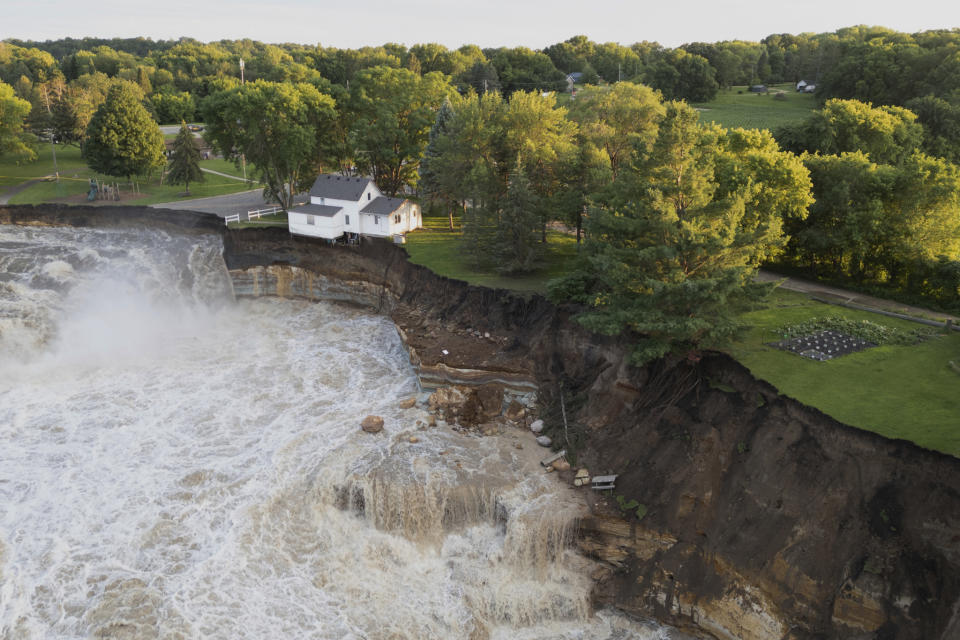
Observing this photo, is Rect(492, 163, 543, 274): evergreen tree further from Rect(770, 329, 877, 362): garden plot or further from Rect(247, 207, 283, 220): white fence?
Rect(247, 207, 283, 220): white fence

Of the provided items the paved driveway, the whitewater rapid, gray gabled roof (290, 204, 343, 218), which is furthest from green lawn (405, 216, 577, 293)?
the paved driveway

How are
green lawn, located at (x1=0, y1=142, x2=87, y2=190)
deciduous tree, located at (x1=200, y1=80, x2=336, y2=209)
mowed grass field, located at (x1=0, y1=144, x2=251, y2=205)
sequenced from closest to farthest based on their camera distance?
deciduous tree, located at (x1=200, y1=80, x2=336, y2=209), mowed grass field, located at (x1=0, y1=144, x2=251, y2=205), green lawn, located at (x1=0, y1=142, x2=87, y2=190)

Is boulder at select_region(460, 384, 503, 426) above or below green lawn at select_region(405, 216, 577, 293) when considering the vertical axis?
below

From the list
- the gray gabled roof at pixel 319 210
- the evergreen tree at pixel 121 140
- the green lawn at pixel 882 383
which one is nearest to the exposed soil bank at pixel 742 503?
the green lawn at pixel 882 383

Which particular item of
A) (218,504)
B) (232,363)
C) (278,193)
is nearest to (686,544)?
(218,504)

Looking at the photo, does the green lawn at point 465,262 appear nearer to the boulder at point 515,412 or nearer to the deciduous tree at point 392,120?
the deciduous tree at point 392,120

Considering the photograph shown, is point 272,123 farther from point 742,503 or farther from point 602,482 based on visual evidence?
point 742,503

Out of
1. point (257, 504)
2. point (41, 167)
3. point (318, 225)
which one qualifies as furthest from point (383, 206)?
point (41, 167)

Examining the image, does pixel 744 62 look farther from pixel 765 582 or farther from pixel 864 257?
pixel 765 582
